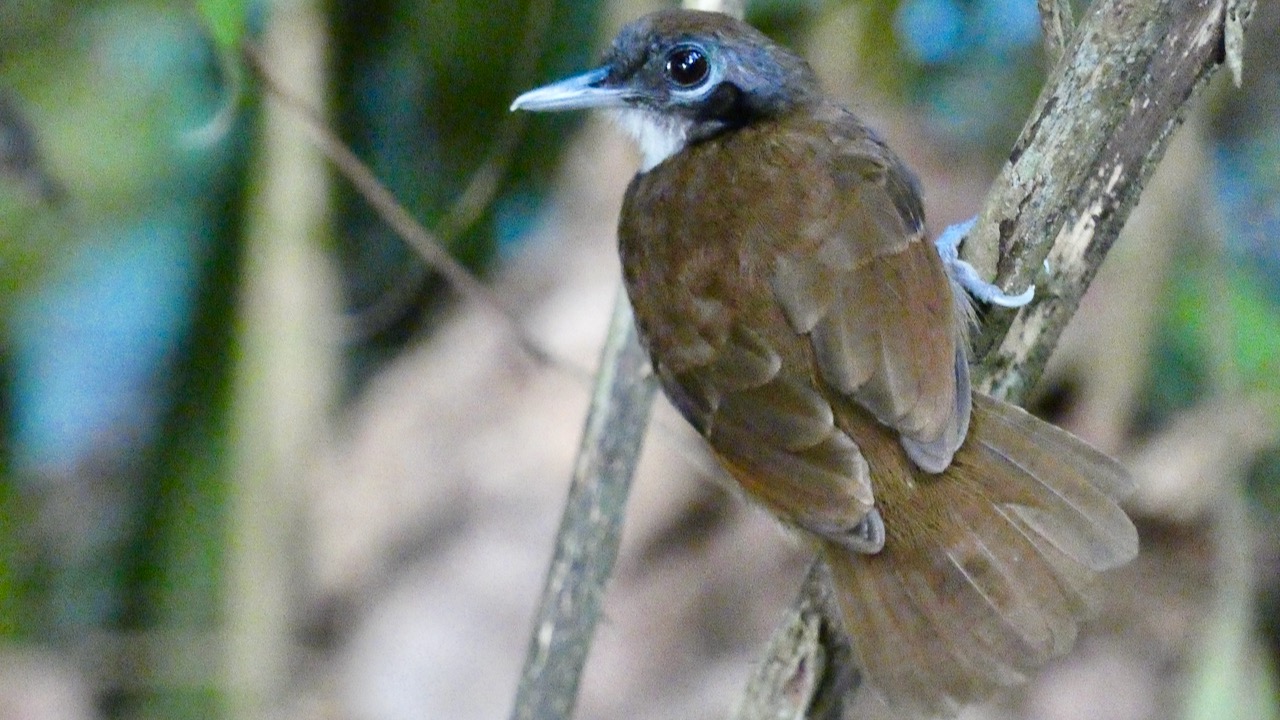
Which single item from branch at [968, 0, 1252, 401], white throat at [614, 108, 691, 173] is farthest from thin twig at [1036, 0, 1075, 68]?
white throat at [614, 108, 691, 173]

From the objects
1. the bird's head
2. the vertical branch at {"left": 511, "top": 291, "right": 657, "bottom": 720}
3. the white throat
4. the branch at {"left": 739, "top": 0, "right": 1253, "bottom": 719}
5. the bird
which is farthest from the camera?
the white throat

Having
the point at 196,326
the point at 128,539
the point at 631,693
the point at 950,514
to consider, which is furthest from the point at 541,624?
the point at 128,539

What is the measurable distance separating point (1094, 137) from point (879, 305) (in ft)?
1.47

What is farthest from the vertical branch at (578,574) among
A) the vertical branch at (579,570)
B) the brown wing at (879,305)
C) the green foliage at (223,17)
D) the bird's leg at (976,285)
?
the green foliage at (223,17)

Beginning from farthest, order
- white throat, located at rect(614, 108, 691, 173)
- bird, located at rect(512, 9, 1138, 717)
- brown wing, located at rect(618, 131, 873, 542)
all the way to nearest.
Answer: white throat, located at rect(614, 108, 691, 173) < brown wing, located at rect(618, 131, 873, 542) < bird, located at rect(512, 9, 1138, 717)

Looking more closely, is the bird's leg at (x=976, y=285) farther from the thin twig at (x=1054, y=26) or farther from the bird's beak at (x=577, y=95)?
the bird's beak at (x=577, y=95)

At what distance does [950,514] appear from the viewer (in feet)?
7.12

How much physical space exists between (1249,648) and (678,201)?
1765mm

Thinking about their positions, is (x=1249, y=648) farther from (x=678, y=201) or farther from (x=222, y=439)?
(x=222, y=439)

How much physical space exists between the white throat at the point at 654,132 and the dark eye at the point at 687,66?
8 centimetres

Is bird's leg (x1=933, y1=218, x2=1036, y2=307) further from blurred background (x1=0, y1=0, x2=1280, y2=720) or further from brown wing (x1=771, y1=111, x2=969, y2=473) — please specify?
blurred background (x1=0, y1=0, x2=1280, y2=720)

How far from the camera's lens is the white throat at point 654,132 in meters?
2.84

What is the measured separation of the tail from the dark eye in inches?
37.1

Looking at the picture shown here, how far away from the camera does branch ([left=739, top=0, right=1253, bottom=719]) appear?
1.93 m
